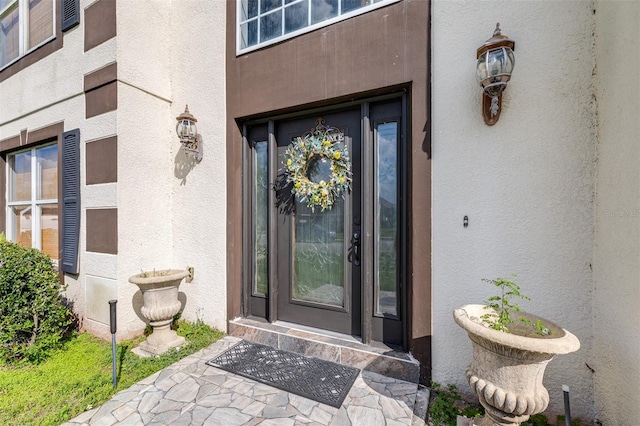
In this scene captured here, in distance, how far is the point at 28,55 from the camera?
412cm

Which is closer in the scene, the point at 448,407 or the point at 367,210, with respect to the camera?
the point at 448,407

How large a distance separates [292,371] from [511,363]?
1.71m

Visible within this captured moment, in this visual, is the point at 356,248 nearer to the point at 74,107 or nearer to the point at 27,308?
the point at 27,308

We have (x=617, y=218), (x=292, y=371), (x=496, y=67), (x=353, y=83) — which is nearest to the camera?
(x=617, y=218)

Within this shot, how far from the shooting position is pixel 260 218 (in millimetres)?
3342

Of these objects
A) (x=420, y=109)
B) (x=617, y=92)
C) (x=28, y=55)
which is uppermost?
(x=28, y=55)

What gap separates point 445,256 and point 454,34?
1.81 m

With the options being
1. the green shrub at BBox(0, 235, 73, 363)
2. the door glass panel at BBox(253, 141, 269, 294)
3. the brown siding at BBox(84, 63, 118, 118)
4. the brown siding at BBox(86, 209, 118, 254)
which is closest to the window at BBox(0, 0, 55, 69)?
the brown siding at BBox(84, 63, 118, 118)

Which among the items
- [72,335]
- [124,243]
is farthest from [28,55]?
[72,335]

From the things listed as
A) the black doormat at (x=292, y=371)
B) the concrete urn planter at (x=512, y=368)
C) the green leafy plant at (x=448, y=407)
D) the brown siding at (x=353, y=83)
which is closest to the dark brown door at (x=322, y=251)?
the brown siding at (x=353, y=83)

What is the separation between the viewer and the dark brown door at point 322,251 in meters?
2.83

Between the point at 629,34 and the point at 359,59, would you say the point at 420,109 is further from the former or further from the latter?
the point at 629,34

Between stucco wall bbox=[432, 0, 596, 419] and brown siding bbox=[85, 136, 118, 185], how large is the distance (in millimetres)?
3375

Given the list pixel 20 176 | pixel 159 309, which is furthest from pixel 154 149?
pixel 20 176
